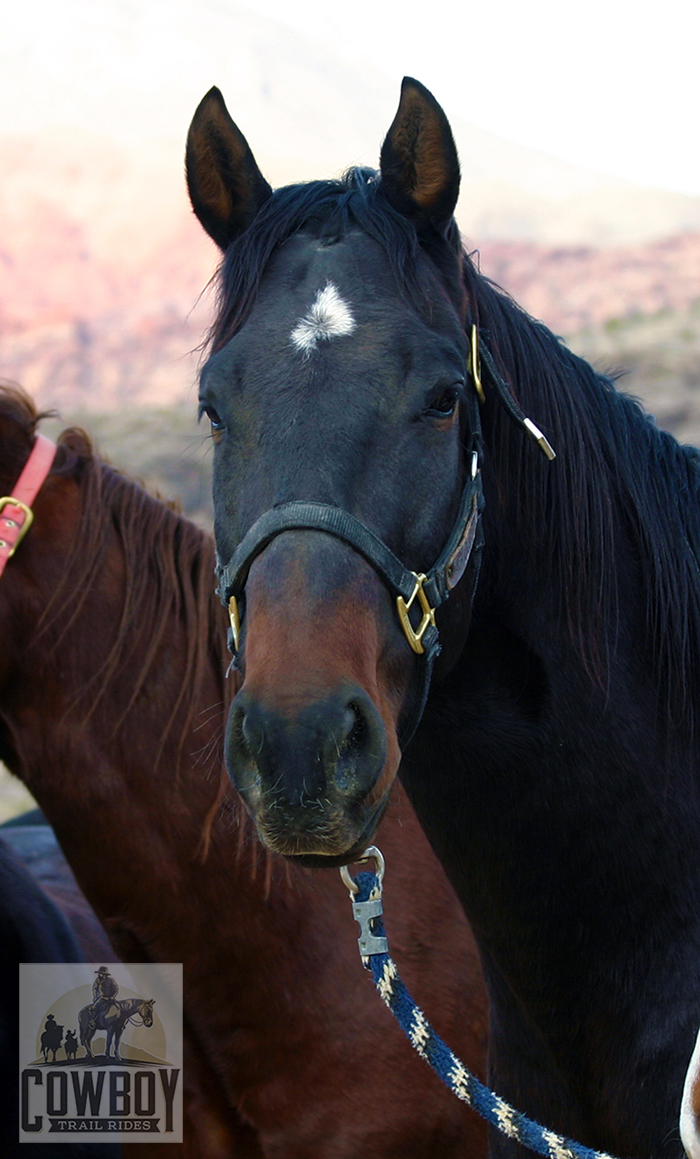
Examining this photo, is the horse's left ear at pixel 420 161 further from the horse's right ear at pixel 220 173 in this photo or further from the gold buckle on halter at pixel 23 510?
the gold buckle on halter at pixel 23 510

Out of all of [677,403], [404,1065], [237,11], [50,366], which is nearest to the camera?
[404,1065]

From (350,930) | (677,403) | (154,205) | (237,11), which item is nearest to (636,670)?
(350,930)

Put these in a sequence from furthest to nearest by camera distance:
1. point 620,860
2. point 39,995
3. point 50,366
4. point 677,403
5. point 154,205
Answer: point 154,205, point 50,366, point 677,403, point 39,995, point 620,860

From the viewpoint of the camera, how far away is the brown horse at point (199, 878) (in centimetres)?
265

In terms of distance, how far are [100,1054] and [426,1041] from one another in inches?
60.7

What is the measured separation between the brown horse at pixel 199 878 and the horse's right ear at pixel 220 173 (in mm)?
1073

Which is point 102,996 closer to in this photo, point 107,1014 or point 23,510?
point 107,1014

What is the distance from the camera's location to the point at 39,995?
327cm

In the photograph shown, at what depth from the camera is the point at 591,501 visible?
2.04m

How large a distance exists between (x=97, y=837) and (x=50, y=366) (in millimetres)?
31810

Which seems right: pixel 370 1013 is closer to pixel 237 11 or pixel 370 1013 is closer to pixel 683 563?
pixel 683 563

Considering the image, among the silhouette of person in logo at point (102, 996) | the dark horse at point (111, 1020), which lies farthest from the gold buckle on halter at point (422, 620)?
the silhouette of person in logo at point (102, 996)

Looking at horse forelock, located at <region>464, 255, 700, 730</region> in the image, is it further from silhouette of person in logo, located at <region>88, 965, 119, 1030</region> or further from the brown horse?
silhouette of person in logo, located at <region>88, 965, 119, 1030</region>

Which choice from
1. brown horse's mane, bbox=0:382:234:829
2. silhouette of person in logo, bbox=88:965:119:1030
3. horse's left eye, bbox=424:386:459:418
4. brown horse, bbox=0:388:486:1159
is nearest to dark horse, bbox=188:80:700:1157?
horse's left eye, bbox=424:386:459:418
